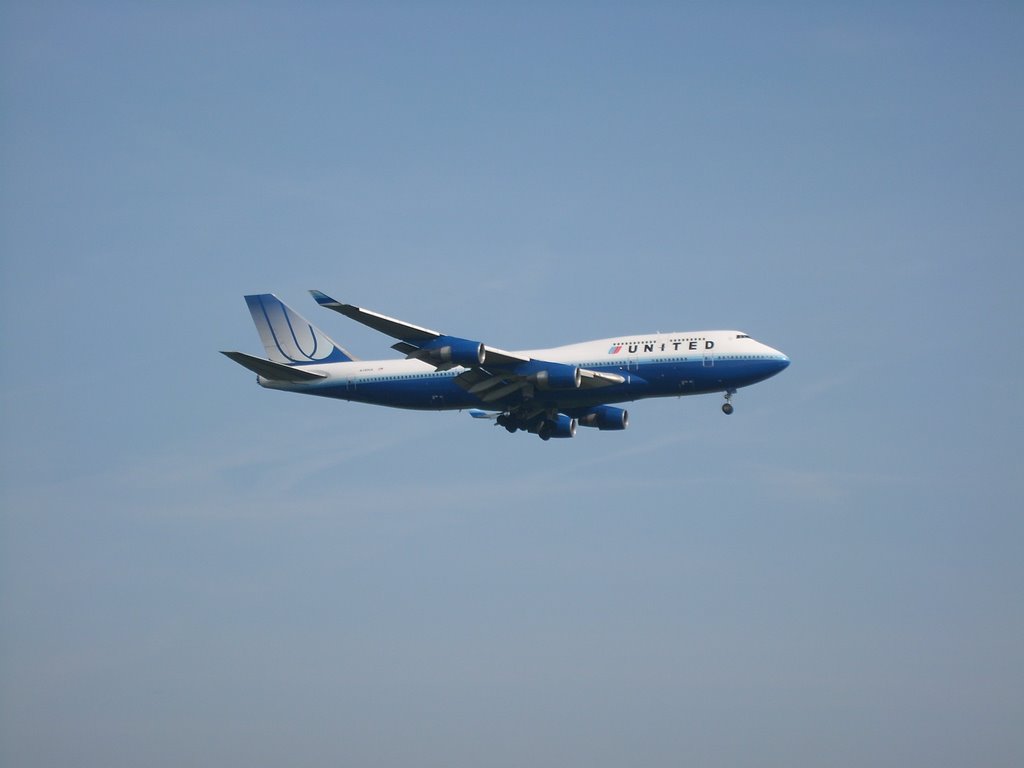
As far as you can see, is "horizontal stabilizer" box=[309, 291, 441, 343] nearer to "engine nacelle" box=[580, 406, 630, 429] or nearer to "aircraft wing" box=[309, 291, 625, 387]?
"aircraft wing" box=[309, 291, 625, 387]

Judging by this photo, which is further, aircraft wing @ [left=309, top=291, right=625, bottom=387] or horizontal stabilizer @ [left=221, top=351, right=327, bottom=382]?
horizontal stabilizer @ [left=221, top=351, right=327, bottom=382]

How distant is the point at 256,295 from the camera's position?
8594 cm

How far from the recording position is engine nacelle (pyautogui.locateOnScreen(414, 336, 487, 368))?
237ft

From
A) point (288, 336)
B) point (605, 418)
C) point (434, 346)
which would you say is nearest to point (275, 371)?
point (288, 336)

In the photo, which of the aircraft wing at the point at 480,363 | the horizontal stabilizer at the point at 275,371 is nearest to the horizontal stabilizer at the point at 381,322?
the aircraft wing at the point at 480,363

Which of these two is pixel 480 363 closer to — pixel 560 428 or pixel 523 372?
pixel 523 372

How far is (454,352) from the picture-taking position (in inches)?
2842

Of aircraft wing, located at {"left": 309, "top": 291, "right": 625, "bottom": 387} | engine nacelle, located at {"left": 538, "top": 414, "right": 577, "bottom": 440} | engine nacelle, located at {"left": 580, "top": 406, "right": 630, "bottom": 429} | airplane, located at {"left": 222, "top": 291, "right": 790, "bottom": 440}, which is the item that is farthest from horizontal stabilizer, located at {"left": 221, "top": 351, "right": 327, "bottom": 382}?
engine nacelle, located at {"left": 580, "top": 406, "right": 630, "bottom": 429}

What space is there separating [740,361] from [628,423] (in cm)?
1199

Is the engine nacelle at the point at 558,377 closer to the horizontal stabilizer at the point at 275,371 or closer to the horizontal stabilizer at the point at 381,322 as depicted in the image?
the horizontal stabilizer at the point at 381,322

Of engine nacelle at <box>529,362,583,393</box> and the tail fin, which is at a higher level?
the tail fin

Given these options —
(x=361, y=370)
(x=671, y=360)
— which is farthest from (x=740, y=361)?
(x=361, y=370)

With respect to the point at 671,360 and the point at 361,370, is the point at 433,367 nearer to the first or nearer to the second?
the point at 361,370

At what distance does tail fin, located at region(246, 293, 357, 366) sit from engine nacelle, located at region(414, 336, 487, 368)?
1075 cm
